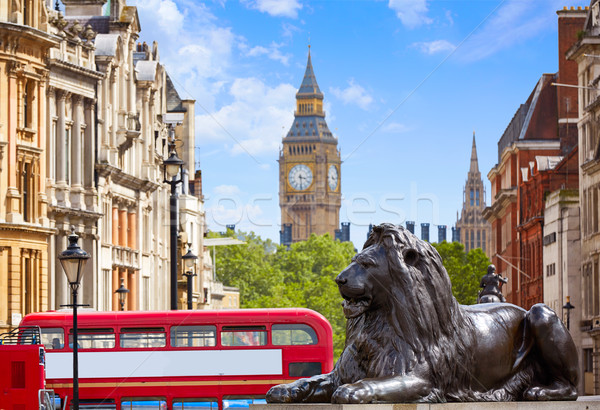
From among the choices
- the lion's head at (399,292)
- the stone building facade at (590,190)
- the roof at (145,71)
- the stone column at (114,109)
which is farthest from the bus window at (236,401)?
the roof at (145,71)

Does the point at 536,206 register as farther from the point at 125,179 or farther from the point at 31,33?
the point at 31,33

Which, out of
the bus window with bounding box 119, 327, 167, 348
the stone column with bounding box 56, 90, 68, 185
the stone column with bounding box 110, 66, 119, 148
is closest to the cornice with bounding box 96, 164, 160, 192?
the stone column with bounding box 110, 66, 119, 148

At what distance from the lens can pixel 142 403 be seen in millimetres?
32250

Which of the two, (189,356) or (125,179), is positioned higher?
(125,179)

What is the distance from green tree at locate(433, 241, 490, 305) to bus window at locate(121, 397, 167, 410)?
237 ft

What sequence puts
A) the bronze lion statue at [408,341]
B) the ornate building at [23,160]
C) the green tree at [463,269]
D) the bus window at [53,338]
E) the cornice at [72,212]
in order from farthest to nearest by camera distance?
1. the green tree at [463,269]
2. the cornice at [72,212]
3. the ornate building at [23,160]
4. the bus window at [53,338]
5. the bronze lion statue at [408,341]

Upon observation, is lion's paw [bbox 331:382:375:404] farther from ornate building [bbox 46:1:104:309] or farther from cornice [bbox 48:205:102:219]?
cornice [bbox 48:205:102:219]

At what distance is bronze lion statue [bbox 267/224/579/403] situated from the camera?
9.77 metres

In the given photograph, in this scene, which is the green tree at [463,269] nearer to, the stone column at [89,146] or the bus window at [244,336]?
the stone column at [89,146]

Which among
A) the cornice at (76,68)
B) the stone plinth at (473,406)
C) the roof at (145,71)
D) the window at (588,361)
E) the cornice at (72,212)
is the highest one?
the roof at (145,71)

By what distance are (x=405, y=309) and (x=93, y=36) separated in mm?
49541

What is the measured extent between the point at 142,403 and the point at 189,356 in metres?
1.68

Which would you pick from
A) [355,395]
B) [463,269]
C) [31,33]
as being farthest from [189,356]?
[463,269]

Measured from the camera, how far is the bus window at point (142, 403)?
1266 inches
